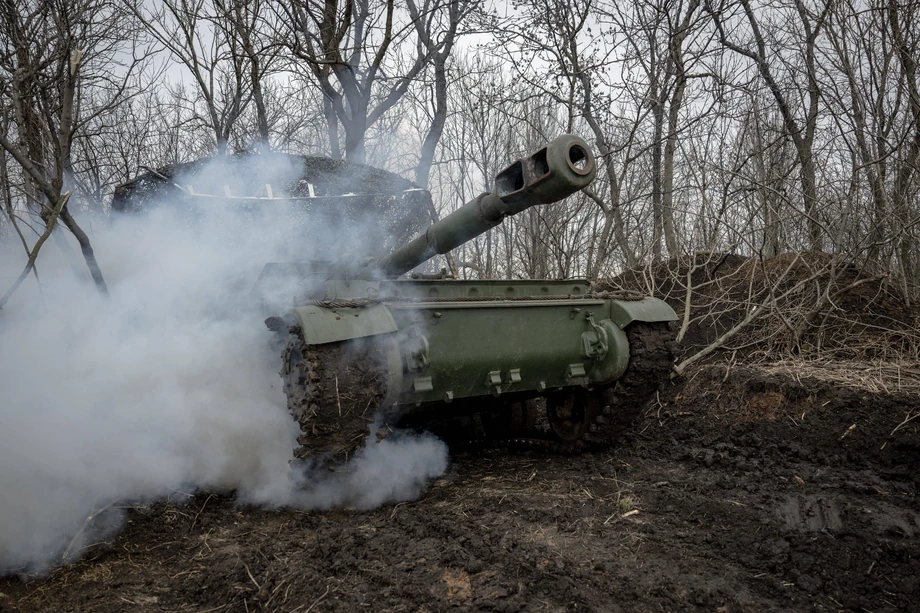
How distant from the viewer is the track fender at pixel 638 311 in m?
5.05

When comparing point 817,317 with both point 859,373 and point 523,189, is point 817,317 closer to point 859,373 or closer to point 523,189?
point 859,373

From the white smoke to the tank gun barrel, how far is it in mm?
1227

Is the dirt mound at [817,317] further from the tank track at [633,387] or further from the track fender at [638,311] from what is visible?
the tank track at [633,387]

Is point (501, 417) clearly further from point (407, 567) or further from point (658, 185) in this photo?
point (658, 185)

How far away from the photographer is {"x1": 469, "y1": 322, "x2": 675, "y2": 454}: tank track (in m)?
5.02

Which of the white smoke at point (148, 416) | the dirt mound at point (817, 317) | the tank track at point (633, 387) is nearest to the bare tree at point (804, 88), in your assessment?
the dirt mound at point (817, 317)

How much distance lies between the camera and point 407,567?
3.26 m

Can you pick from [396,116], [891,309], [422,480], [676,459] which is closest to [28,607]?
[422,480]

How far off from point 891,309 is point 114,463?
776 cm

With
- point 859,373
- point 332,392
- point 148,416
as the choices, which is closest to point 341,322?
point 332,392

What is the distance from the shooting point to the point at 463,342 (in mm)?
4496

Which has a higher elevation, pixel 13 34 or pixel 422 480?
pixel 13 34

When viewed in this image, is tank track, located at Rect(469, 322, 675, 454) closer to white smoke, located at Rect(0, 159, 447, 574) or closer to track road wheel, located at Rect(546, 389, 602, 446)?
track road wheel, located at Rect(546, 389, 602, 446)

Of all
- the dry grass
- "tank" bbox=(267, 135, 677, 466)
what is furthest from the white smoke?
the dry grass
